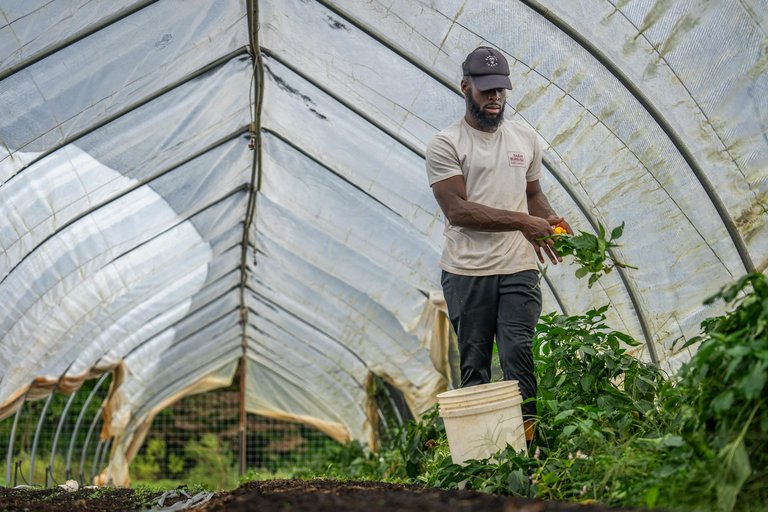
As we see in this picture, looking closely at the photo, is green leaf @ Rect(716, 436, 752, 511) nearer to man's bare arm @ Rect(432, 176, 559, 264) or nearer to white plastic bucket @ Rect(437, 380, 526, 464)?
white plastic bucket @ Rect(437, 380, 526, 464)

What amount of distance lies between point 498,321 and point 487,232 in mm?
388

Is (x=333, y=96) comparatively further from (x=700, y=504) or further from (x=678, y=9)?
(x=700, y=504)

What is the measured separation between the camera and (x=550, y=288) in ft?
20.9

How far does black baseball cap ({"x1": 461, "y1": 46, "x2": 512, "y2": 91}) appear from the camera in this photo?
4.30m

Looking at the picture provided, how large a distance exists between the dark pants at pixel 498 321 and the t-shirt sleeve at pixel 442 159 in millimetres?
445

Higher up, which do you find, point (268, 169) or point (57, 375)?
point (268, 169)

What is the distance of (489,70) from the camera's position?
4312mm

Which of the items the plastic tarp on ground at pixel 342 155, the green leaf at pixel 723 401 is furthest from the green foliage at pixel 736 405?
the plastic tarp on ground at pixel 342 155

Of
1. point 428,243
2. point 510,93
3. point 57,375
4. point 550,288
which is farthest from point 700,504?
point 57,375

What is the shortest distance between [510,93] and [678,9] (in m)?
1.19

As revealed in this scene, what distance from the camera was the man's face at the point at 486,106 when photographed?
4.40m

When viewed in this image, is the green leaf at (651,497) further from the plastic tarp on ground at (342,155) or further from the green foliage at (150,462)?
the green foliage at (150,462)

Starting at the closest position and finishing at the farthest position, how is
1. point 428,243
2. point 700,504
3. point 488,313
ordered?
point 700,504, point 488,313, point 428,243

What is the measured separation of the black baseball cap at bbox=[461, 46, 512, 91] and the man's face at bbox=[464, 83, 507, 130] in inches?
2.2
